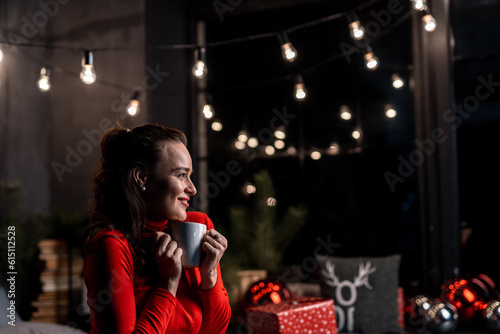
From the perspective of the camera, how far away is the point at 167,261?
1140 millimetres

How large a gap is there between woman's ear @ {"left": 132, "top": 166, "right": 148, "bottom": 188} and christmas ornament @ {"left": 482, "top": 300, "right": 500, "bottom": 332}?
2.76 meters

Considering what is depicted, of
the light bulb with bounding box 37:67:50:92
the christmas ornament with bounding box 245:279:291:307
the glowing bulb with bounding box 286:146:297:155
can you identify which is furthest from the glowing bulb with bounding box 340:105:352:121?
the light bulb with bounding box 37:67:50:92

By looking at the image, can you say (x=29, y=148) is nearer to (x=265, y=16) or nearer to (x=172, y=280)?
(x=265, y=16)

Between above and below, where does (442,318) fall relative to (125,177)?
below

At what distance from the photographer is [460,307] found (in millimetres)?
3441

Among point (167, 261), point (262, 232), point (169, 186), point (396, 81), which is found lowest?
point (262, 232)

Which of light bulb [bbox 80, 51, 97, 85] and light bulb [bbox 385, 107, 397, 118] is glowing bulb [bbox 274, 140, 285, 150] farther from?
light bulb [bbox 80, 51, 97, 85]

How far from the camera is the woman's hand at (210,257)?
1.20 metres

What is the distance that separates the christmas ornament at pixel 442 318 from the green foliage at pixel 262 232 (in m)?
1.21

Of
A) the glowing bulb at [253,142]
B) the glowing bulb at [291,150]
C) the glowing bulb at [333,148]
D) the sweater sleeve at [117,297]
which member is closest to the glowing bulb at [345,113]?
the glowing bulb at [333,148]

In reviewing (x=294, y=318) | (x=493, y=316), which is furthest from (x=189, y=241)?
(x=493, y=316)

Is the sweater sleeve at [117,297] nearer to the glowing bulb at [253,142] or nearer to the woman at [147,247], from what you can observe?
the woman at [147,247]

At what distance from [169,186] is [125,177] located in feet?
0.35

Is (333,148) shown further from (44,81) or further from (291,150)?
(44,81)
